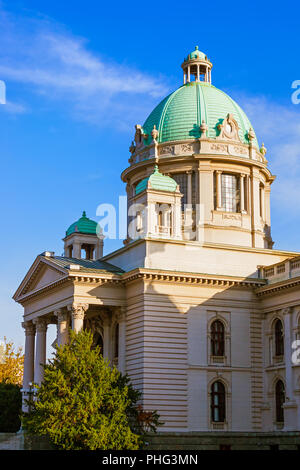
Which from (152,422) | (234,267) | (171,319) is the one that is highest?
(234,267)

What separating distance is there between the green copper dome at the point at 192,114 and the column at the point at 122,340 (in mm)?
15996

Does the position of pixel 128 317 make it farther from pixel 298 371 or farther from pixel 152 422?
pixel 298 371

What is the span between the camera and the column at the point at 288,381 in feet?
160

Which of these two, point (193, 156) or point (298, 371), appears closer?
point (298, 371)

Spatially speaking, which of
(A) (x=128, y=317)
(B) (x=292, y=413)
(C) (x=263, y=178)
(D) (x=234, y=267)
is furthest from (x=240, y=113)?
(B) (x=292, y=413)

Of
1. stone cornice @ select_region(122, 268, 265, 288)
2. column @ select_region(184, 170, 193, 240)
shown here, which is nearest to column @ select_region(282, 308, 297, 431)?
stone cornice @ select_region(122, 268, 265, 288)

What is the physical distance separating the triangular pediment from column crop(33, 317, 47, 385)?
2340 millimetres

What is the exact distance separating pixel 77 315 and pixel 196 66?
1033 inches

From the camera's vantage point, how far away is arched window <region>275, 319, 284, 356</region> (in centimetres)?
5197

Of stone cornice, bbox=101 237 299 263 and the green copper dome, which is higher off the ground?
the green copper dome

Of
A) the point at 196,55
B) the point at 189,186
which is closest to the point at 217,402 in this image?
the point at 189,186

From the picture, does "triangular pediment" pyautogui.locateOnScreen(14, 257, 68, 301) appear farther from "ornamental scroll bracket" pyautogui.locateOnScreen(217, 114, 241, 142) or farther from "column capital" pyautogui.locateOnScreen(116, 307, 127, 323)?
"ornamental scroll bracket" pyautogui.locateOnScreen(217, 114, 241, 142)

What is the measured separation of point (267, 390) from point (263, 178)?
1914 centimetres

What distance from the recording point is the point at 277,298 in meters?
52.1
